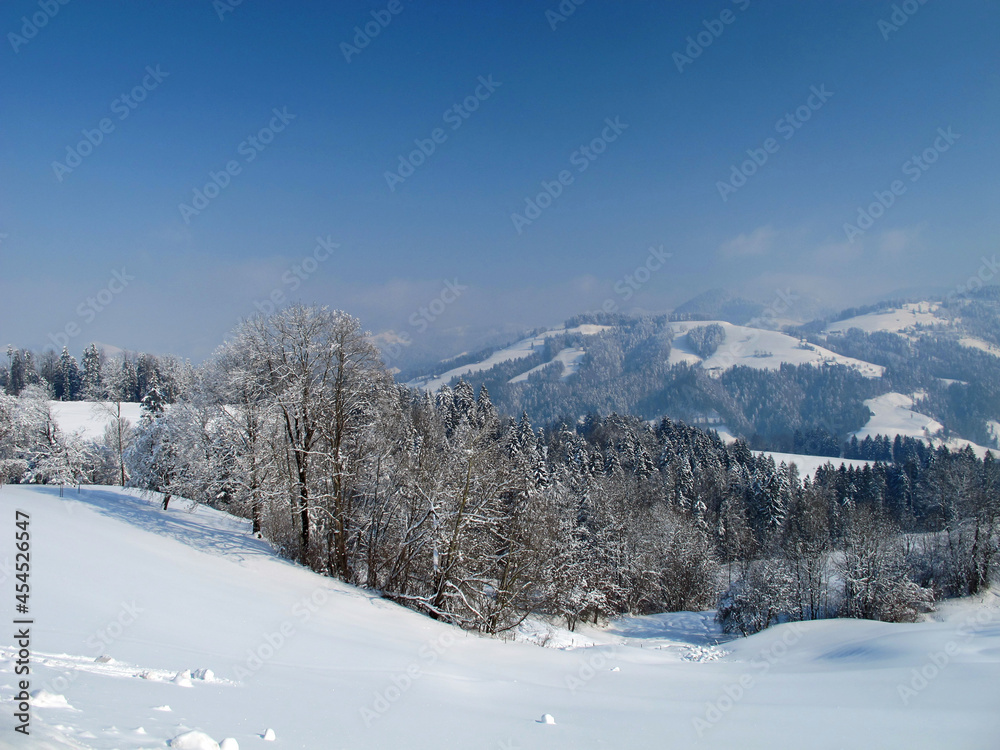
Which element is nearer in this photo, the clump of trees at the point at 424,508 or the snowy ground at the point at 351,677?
the snowy ground at the point at 351,677

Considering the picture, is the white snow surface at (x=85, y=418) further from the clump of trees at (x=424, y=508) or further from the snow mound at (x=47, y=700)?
the snow mound at (x=47, y=700)

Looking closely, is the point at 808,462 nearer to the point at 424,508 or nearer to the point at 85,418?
the point at 424,508

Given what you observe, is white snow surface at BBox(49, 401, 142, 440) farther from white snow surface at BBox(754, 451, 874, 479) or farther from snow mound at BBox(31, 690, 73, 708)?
white snow surface at BBox(754, 451, 874, 479)

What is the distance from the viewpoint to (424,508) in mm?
19031

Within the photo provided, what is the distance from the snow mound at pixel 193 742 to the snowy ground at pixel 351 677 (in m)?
0.04

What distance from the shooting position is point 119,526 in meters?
15.5

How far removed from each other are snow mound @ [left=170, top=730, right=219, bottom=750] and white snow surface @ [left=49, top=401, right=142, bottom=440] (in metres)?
62.6

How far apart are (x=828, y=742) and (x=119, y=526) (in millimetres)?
18893

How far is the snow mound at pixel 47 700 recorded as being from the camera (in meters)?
4.09

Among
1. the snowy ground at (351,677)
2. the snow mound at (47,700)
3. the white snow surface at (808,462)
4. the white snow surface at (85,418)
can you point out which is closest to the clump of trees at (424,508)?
the snowy ground at (351,677)

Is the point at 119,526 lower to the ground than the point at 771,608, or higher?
higher

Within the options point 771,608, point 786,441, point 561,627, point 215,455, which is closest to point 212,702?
point 215,455

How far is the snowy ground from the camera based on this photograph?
199 inches

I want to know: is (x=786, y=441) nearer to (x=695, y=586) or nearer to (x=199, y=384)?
(x=695, y=586)
